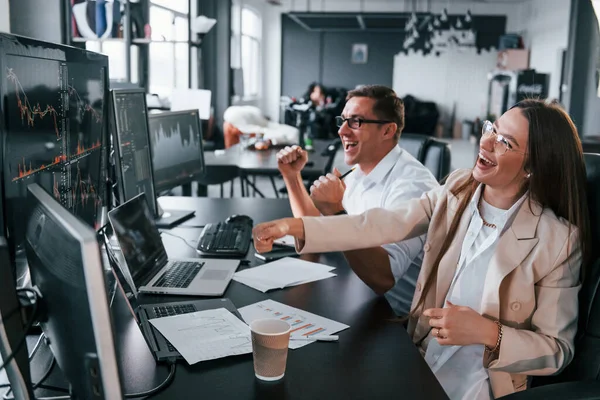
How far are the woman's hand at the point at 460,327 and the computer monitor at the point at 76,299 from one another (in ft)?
2.57

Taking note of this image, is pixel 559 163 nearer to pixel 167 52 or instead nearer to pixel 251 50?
pixel 167 52

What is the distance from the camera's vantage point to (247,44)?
12.2 meters

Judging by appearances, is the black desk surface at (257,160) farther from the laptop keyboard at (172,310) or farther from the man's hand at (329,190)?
the laptop keyboard at (172,310)

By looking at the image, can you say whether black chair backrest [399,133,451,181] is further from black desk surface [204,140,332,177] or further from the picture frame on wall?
the picture frame on wall

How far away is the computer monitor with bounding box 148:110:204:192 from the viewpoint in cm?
253

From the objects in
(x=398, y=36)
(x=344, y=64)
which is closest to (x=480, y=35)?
(x=398, y=36)

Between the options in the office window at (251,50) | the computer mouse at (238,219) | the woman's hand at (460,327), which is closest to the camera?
the woman's hand at (460,327)

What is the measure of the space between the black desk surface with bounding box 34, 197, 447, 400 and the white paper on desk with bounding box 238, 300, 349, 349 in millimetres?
30

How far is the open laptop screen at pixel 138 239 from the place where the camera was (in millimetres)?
1582

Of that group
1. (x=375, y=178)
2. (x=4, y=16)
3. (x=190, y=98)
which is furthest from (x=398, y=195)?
(x=4, y=16)

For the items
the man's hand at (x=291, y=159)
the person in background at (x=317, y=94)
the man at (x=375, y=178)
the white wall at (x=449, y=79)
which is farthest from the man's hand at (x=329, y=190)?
the white wall at (x=449, y=79)

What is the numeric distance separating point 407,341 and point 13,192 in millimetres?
871

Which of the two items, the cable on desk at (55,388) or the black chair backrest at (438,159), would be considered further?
the black chair backrest at (438,159)

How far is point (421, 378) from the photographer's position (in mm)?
1159
